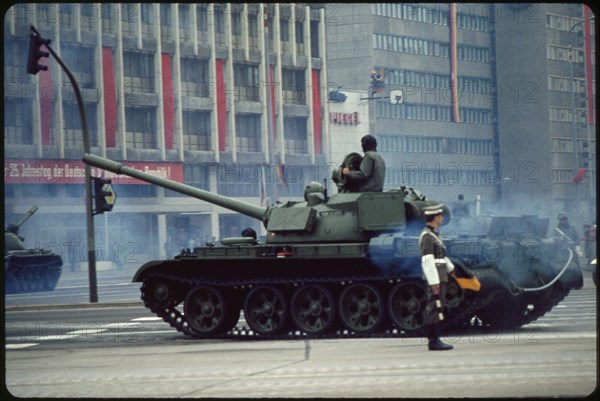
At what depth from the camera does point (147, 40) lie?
191ft

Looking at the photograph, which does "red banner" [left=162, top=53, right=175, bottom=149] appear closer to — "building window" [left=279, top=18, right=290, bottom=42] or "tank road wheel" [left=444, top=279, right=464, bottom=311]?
"building window" [left=279, top=18, right=290, bottom=42]

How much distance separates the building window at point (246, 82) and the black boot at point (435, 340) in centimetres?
4966

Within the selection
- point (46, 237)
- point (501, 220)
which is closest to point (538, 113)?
point (46, 237)

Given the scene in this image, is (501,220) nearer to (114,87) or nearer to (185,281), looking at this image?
(185,281)

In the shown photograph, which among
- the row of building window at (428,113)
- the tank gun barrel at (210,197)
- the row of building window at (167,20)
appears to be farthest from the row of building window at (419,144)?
the tank gun barrel at (210,197)

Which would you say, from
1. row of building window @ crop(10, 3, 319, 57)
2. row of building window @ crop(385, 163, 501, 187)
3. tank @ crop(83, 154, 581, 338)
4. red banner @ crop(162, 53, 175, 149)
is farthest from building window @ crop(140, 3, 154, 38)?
tank @ crop(83, 154, 581, 338)

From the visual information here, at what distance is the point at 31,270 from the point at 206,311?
1950cm

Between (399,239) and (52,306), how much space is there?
12954mm

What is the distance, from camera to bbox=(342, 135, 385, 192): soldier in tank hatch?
18.0 meters

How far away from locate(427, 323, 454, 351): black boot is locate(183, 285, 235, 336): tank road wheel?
4.73 m

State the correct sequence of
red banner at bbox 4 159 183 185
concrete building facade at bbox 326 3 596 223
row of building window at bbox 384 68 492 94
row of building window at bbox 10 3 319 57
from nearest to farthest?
1. row of building window at bbox 10 3 319 57
2. red banner at bbox 4 159 183 185
3. concrete building facade at bbox 326 3 596 223
4. row of building window at bbox 384 68 492 94

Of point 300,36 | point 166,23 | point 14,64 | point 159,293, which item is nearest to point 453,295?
point 159,293

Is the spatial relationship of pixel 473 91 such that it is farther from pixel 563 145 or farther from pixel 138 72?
pixel 138 72

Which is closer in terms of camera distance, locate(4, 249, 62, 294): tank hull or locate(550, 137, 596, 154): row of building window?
locate(4, 249, 62, 294): tank hull
